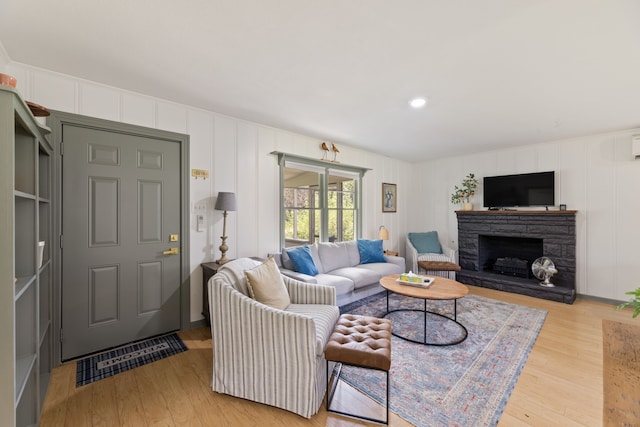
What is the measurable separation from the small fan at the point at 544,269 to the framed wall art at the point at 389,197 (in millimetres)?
2538

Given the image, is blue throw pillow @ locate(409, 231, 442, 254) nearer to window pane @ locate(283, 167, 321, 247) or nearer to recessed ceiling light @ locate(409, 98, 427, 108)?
window pane @ locate(283, 167, 321, 247)

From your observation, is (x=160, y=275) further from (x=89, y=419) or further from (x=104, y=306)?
(x=89, y=419)

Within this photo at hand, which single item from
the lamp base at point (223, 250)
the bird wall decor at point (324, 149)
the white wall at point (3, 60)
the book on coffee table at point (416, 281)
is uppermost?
the white wall at point (3, 60)

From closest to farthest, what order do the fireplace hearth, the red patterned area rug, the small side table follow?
1. the red patterned area rug
2. the small side table
3. the fireplace hearth

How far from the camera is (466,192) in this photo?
5.32m

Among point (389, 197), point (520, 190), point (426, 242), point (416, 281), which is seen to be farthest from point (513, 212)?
point (416, 281)

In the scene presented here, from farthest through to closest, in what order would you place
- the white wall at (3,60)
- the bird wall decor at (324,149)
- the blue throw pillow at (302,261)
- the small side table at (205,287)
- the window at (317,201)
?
the bird wall decor at (324,149)
the window at (317,201)
the blue throw pillow at (302,261)
the small side table at (205,287)
the white wall at (3,60)

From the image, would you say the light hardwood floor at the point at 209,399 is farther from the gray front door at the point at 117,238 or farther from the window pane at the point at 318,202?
the window pane at the point at 318,202

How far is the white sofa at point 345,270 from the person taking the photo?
133 inches

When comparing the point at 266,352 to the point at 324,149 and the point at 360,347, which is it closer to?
the point at 360,347

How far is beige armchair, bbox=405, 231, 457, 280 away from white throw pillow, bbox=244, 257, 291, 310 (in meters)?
3.52

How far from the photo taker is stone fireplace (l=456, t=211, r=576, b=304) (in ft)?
13.8

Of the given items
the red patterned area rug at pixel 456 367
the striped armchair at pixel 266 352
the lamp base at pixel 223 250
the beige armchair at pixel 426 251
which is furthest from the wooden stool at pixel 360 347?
the beige armchair at pixel 426 251

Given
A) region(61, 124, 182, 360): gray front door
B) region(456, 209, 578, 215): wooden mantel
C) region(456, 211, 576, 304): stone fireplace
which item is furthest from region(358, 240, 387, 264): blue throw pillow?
region(61, 124, 182, 360): gray front door
